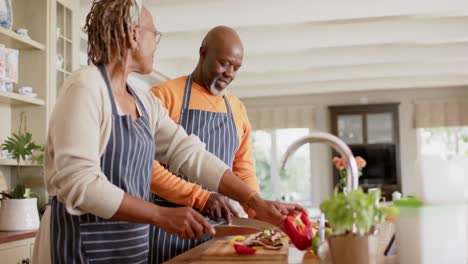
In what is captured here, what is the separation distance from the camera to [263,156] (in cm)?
1154

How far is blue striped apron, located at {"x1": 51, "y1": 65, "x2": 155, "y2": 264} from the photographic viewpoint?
4.77 feet

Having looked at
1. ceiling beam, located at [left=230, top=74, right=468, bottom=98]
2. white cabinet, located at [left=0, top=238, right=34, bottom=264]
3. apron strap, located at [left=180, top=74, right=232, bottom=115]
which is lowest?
white cabinet, located at [left=0, top=238, right=34, bottom=264]

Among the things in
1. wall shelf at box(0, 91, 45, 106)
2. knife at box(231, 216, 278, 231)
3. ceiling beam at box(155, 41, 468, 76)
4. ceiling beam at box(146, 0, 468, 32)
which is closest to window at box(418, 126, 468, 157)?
ceiling beam at box(155, 41, 468, 76)

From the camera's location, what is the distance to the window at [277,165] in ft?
36.9

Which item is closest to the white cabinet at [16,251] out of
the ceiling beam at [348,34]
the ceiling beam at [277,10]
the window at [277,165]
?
the ceiling beam at [277,10]

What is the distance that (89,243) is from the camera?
57.6 inches

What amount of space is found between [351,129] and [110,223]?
9370 mm

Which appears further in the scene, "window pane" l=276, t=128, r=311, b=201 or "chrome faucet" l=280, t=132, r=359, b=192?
"window pane" l=276, t=128, r=311, b=201

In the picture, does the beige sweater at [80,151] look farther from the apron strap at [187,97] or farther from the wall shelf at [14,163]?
the wall shelf at [14,163]

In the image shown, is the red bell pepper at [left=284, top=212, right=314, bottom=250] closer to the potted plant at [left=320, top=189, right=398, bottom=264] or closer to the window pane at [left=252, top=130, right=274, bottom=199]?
the potted plant at [left=320, top=189, right=398, bottom=264]

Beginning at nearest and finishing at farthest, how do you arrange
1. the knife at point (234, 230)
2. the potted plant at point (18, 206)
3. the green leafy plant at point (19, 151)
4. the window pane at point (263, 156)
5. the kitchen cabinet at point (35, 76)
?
the knife at point (234, 230), the potted plant at point (18, 206), the green leafy plant at point (19, 151), the kitchen cabinet at point (35, 76), the window pane at point (263, 156)

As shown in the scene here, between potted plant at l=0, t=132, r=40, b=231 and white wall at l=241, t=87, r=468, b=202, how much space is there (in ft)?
25.2

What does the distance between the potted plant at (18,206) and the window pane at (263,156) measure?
318 inches

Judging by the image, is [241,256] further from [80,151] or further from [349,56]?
[349,56]
